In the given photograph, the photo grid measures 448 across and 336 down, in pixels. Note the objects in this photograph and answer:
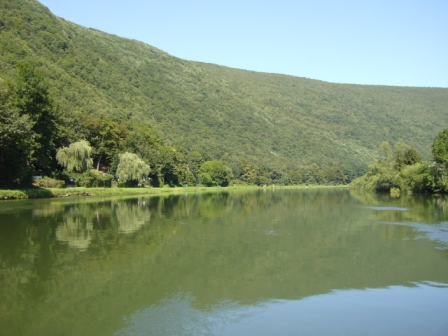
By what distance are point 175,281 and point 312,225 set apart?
16115mm

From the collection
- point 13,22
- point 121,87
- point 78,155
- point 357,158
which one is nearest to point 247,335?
point 78,155

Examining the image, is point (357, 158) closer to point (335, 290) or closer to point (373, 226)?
point (373, 226)

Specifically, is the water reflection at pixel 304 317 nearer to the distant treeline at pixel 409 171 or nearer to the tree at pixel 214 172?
the distant treeline at pixel 409 171

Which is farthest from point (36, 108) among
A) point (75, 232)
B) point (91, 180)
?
point (75, 232)

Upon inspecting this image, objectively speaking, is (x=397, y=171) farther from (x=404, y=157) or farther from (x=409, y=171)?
(x=409, y=171)

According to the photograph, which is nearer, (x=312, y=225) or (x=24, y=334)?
(x=24, y=334)

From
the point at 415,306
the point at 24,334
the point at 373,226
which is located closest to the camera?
the point at 24,334

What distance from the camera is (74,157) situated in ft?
205

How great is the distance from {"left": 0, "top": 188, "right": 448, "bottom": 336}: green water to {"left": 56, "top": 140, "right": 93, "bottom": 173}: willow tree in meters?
38.8

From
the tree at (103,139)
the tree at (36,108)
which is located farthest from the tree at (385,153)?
the tree at (36,108)

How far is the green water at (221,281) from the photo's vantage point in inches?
396

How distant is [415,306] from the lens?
1147cm

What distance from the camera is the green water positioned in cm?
1005

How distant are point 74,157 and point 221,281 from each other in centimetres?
5336
